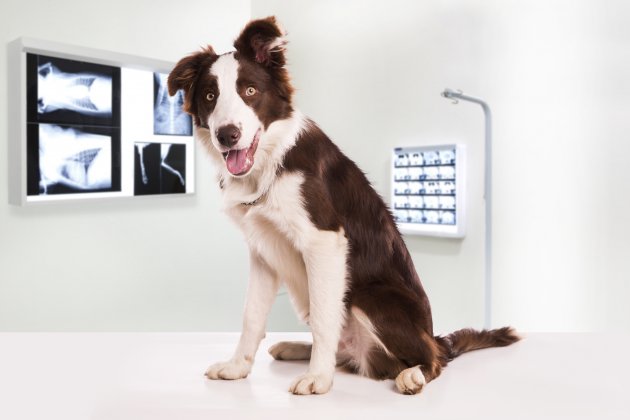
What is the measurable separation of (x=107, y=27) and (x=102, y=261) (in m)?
1.16

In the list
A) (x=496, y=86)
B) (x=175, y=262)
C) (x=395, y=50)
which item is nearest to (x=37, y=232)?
(x=175, y=262)

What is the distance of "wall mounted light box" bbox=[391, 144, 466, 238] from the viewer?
2.54 m

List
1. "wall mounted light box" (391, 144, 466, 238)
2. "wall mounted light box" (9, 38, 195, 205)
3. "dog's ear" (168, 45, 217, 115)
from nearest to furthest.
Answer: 1. "dog's ear" (168, 45, 217, 115)
2. "wall mounted light box" (9, 38, 195, 205)
3. "wall mounted light box" (391, 144, 466, 238)

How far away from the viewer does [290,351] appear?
984 millimetres

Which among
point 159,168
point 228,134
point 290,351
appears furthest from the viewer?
point 159,168

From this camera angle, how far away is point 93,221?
104 inches

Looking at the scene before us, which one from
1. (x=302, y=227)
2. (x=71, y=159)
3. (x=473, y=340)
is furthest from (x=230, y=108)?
(x=71, y=159)

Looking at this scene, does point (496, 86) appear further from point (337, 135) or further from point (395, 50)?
point (337, 135)

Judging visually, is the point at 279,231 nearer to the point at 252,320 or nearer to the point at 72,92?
the point at 252,320

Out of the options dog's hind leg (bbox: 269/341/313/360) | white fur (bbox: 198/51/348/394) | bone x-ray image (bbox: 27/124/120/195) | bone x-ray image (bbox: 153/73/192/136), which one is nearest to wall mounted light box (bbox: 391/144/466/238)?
bone x-ray image (bbox: 153/73/192/136)

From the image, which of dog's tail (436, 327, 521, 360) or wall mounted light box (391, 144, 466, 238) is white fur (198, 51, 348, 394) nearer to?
dog's tail (436, 327, 521, 360)

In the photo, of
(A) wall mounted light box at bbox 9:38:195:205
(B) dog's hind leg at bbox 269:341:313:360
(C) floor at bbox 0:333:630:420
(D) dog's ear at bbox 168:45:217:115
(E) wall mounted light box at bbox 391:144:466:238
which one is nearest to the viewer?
(C) floor at bbox 0:333:630:420

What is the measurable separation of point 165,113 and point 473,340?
2299 mm

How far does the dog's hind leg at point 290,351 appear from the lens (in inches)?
38.7
